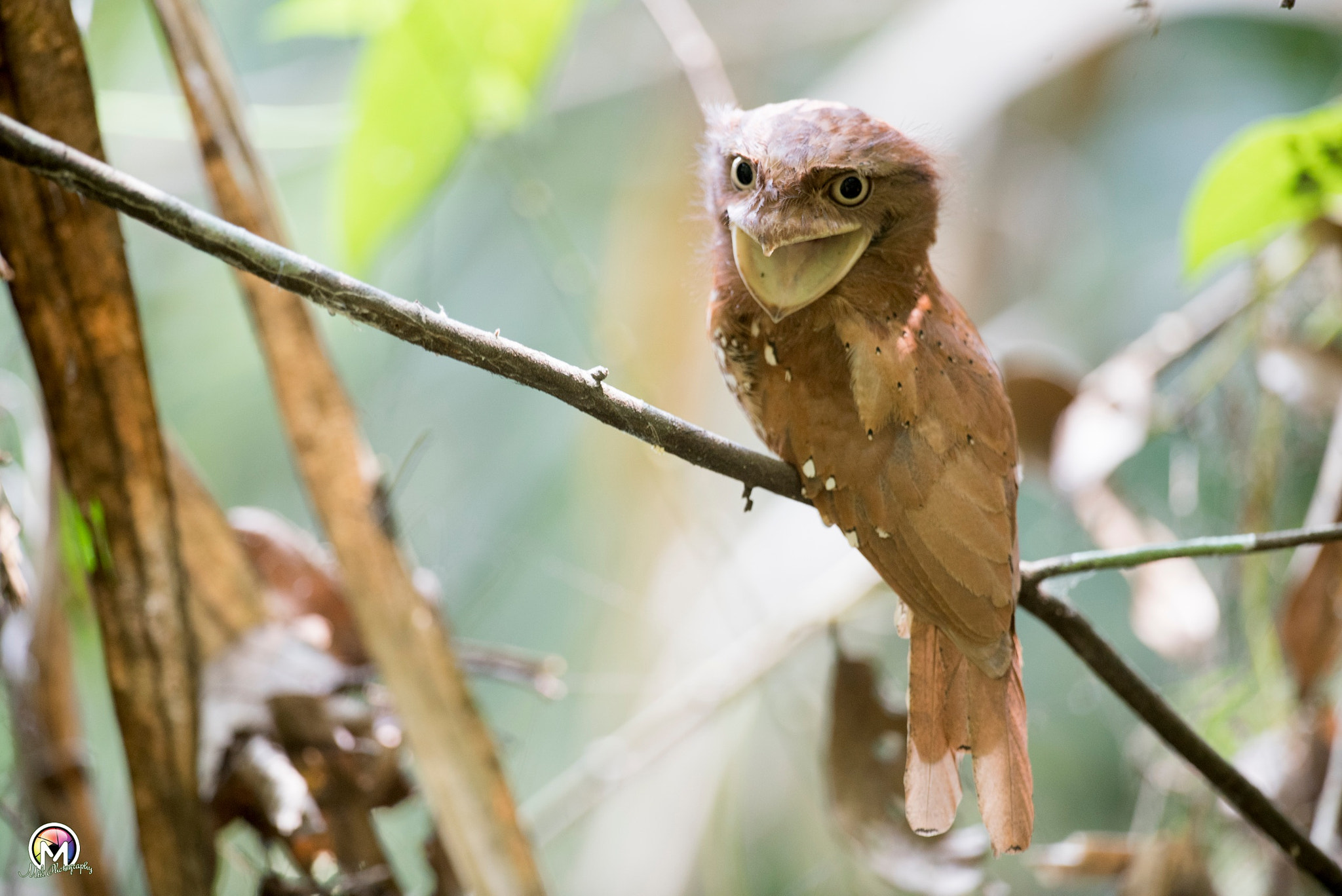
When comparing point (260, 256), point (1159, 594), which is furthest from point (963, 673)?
point (1159, 594)

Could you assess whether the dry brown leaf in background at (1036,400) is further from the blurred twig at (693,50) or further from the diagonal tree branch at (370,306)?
the diagonal tree branch at (370,306)

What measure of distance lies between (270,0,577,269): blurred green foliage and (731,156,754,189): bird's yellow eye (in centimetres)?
94

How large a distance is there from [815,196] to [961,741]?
1.47 feet

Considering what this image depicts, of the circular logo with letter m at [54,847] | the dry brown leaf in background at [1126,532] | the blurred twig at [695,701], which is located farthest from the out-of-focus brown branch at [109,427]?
the dry brown leaf in background at [1126,532]

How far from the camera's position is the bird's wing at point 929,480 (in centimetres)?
74

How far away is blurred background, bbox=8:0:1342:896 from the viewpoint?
1.66 meters

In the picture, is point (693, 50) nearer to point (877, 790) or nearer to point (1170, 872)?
point (877, 790)

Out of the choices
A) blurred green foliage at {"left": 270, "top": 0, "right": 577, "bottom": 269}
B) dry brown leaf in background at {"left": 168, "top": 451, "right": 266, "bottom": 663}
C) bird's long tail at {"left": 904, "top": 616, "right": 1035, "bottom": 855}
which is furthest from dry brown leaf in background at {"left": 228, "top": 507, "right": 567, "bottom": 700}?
bird's long tail at {"left": 904, "top": 616, "right": 1035, "bottom": 855}

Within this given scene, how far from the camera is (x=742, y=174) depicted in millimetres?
748

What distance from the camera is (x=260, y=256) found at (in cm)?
63

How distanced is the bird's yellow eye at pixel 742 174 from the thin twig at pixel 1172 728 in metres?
0.43

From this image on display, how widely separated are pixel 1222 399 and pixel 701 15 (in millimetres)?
1840

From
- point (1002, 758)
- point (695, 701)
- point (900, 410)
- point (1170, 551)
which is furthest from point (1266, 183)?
point (695, 701)

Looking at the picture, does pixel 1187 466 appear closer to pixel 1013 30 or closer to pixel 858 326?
pixel 1013 30
